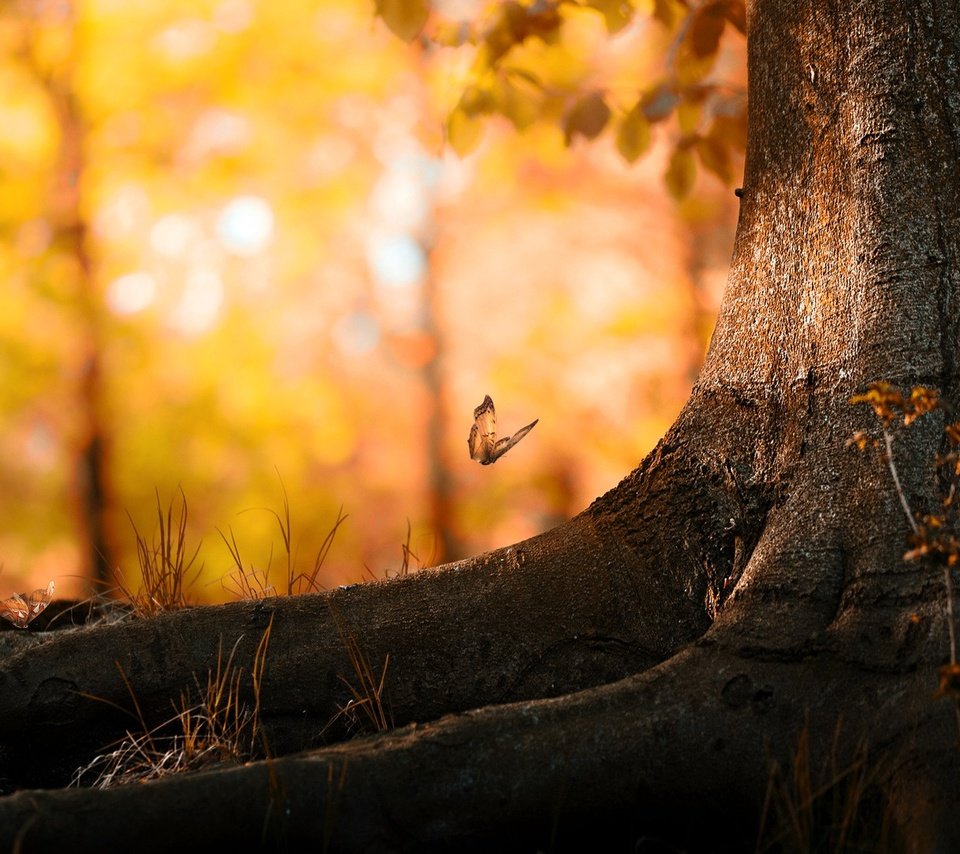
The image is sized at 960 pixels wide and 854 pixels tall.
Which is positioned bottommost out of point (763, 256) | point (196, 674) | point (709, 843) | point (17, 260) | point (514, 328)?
point (709, 843)

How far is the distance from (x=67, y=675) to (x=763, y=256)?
163cm

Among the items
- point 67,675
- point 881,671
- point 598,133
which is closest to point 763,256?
point 881,671

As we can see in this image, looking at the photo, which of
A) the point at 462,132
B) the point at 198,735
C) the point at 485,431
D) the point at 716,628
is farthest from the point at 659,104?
the point at 198,735

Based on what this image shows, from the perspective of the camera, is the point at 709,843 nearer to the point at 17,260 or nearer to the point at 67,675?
the point at 67,675

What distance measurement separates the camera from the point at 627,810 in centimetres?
134

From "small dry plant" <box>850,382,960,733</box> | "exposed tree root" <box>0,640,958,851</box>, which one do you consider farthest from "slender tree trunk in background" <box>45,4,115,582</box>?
"small dry plant" <box>850,382,960,733</box>

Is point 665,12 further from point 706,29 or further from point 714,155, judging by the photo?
point 714,155

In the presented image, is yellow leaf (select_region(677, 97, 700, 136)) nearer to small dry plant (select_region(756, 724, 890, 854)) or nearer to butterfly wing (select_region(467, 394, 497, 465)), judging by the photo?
butterfly wing (select_region(467, 394, 497, 465))

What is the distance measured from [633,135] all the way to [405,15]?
109 cm

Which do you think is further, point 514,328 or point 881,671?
point 514,328

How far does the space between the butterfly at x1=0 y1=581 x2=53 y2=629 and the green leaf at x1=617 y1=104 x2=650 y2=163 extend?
231cm

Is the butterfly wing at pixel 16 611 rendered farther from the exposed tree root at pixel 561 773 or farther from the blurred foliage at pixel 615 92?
the blurred foliage at pixel 615 92

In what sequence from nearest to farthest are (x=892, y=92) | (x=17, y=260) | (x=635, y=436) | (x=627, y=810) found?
(x=627, y=810) < (x=892, y=92) < (x=17, y=260) < (x=635, y=436)

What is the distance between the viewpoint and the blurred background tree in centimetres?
852
